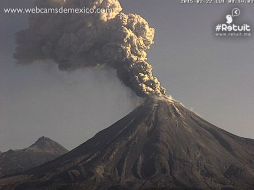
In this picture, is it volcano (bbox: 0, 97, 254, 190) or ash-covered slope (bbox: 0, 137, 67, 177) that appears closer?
volcano (bbox: 0, 97, 254, 190)

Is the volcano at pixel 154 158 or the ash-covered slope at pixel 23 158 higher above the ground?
the volcano at pixel 154 158

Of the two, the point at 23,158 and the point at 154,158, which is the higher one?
the point at 154,158

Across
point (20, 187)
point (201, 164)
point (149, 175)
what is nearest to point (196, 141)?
point (201, 164)

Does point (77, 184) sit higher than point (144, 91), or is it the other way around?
point (144, 91)

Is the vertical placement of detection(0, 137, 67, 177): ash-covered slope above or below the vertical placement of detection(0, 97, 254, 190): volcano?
below

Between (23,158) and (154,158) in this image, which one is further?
(23,158)

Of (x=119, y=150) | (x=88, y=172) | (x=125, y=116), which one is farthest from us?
(x=125, y=116)

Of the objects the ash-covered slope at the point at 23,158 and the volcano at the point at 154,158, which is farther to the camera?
the ash-covered slope at the point at 23,158

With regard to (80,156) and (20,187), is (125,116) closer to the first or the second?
(80,156)
